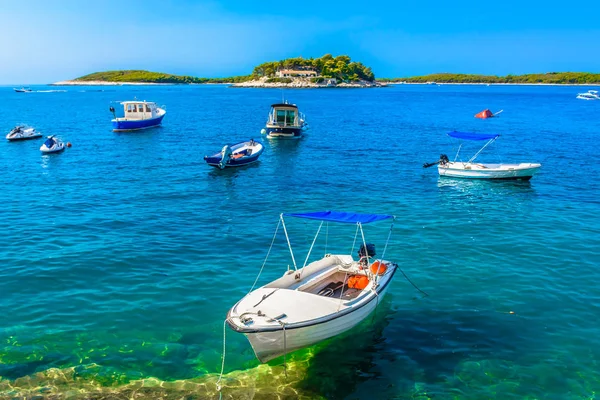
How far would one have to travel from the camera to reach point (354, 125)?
3302 inches

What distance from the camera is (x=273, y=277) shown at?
20.3 m

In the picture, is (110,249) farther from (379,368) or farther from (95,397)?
(379,368)

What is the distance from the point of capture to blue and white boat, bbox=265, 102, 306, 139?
63638 mm

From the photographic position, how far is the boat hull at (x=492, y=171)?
125 ft

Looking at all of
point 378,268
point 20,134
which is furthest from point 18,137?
point 378,268

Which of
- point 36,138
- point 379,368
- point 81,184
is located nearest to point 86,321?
point 379,368

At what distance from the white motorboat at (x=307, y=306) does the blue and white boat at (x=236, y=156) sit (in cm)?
2776

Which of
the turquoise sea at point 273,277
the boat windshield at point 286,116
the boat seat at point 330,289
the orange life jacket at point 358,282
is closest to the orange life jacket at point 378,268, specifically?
the orange life jacket at point 358,282

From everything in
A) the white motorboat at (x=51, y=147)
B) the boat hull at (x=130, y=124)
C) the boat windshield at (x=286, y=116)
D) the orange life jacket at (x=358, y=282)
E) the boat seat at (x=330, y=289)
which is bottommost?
the boat seat at (x=330, y=289)

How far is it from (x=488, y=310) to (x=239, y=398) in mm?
10115

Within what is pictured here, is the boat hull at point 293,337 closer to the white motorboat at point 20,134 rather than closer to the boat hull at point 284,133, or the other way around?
the boat hull at point 284,133

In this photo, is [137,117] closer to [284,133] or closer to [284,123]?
[284,123]

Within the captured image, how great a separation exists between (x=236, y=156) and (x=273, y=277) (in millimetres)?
26865

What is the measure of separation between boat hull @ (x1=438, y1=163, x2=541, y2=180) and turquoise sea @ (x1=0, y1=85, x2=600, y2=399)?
3.54ft
